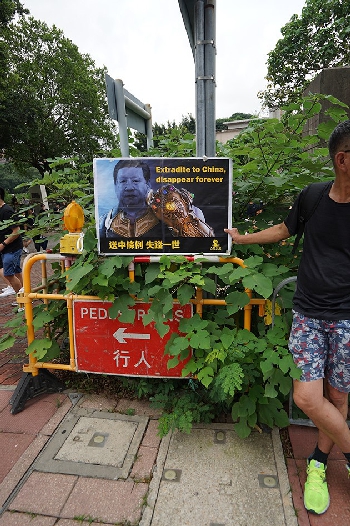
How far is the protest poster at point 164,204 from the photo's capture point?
8.04 feet

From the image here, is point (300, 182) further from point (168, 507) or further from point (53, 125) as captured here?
point (53, 125)

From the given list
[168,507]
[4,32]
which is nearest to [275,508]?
[168,507]

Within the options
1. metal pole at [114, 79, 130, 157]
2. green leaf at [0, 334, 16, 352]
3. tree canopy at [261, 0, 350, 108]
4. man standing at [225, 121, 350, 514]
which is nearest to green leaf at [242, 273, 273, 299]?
man standing at [225, 121, 350, 514]

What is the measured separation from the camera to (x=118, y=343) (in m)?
2.71

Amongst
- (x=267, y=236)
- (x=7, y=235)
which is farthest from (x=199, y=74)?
(x=7, y=235)

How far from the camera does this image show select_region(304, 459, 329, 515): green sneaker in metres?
1.92

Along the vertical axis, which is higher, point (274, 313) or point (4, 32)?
point (4, 32)

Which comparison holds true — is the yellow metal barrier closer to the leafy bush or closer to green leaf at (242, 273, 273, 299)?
the leafy bush

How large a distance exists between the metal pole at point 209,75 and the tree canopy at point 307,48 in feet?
45.2

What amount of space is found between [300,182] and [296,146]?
0.26m

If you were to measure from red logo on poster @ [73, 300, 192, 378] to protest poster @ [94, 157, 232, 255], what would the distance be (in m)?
0.50

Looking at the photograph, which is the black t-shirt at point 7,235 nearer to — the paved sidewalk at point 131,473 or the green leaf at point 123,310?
the paved sidewalk at point 131,473

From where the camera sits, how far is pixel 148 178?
248 centimetres

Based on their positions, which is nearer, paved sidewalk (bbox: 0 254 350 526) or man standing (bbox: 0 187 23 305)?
paved sidewalk (bbox: 0 254 350 526)
